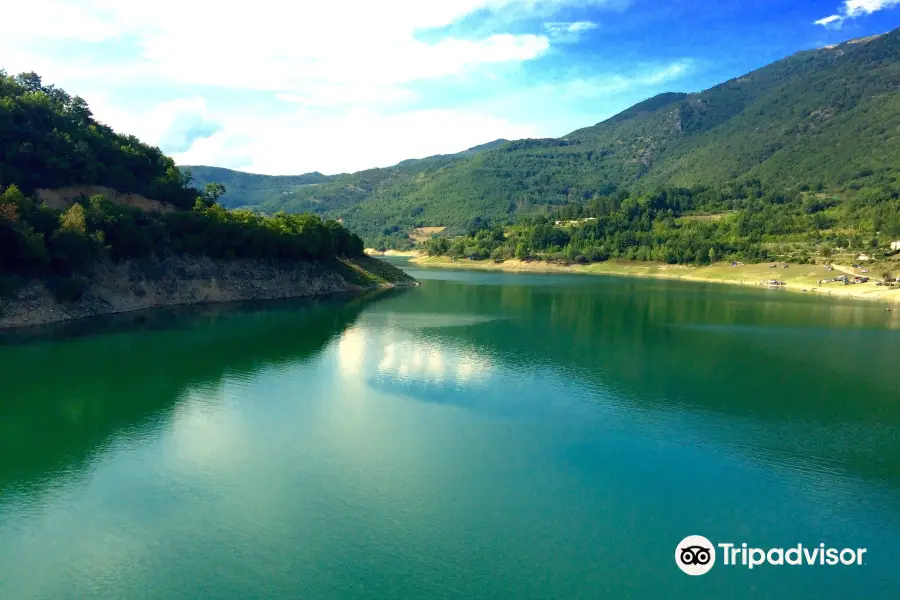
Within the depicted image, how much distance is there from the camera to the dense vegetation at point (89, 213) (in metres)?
48.5

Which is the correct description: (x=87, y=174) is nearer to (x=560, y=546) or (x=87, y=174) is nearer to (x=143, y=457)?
(x=143, y=457)

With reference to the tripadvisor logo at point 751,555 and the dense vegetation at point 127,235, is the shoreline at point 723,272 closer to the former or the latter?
the dense vegetation at point 127,235

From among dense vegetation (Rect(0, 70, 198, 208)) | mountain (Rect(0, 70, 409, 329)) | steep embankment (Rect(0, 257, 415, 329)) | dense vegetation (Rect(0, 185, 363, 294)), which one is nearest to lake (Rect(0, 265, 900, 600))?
steep embankment (Rect(0, 257, 415, 329))

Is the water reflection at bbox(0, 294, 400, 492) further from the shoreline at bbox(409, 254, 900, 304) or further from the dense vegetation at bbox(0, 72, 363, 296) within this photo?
the shoreline at bbox(409, 254, 900, 304)

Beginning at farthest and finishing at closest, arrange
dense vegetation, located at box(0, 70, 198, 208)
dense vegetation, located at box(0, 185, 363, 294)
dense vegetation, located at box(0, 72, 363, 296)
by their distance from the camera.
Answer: dense vegetation, located at box(0, 70, 198, 208) → dense vegetation, located at box(0, 72, 363, 296) → dense vegetation, located at box(0, 185, 363, 294)

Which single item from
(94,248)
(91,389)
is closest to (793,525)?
(91,389)

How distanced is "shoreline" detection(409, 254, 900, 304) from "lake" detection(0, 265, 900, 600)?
191 feet

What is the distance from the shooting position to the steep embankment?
4681 centimetres

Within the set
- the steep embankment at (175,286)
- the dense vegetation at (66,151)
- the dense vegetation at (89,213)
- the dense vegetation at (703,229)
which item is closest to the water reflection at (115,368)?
the steep embankment at (175,286)

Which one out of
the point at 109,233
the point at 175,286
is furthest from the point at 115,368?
the point at 175,286

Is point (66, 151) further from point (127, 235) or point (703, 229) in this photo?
point (703, 229)

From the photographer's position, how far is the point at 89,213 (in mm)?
54500

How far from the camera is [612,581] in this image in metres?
14.5

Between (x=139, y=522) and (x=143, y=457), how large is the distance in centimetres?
532
